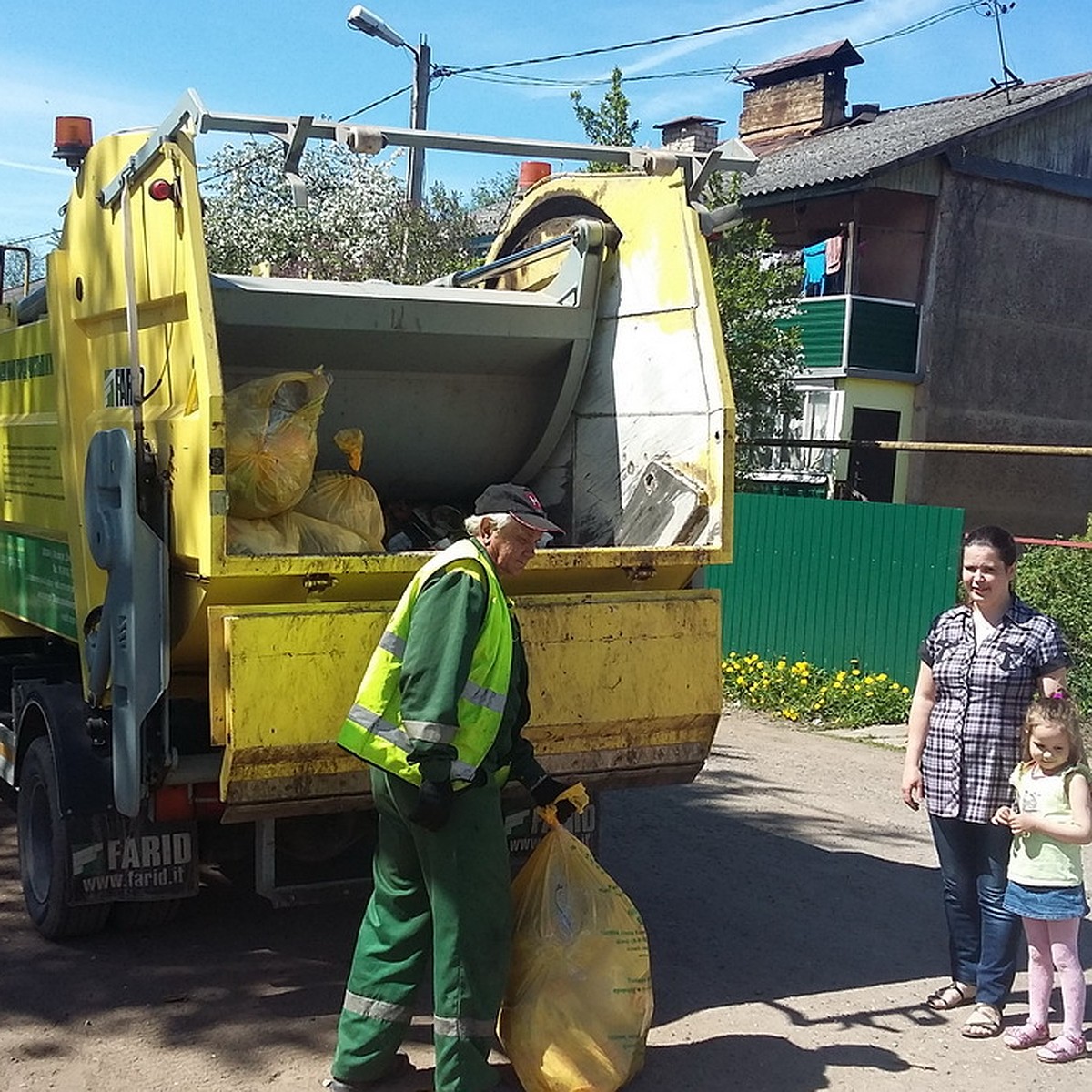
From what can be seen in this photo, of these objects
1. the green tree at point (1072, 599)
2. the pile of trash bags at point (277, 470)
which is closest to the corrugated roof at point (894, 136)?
the green tree at point (1072, 599)

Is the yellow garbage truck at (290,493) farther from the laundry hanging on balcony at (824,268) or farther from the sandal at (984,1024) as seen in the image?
the laundry hanging on balcony at (824,268)

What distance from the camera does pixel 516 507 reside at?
4336 mm

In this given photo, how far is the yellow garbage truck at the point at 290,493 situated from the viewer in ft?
13.0

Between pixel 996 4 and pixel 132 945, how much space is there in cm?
1988

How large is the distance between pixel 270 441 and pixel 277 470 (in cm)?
9

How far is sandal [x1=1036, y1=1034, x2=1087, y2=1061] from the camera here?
4020 millimetres

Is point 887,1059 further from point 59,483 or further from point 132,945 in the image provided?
point 59,483

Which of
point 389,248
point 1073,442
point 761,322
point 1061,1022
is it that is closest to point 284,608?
point 1061,1022

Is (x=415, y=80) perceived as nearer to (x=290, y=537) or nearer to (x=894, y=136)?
(x=894, y=136)

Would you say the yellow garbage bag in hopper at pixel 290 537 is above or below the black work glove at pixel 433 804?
above

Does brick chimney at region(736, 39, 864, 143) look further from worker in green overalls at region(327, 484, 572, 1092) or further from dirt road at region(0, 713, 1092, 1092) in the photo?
worker in green overalls at region(327, 484, 572, 1092)

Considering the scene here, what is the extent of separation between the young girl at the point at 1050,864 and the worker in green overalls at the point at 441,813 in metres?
1.54

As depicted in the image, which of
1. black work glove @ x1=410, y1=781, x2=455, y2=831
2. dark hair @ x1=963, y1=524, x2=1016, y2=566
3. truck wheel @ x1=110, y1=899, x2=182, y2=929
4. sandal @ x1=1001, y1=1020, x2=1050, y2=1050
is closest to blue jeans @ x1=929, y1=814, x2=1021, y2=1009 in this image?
sandal @ x1=1001, y1=1020, x2=1050, y2=1050

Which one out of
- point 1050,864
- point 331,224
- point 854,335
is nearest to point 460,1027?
point 1050,864
